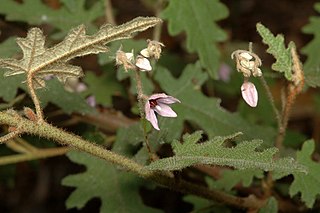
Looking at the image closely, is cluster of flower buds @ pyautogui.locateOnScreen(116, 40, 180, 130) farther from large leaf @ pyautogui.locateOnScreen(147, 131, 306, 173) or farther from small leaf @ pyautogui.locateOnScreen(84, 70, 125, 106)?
small leaf @ pyautogui.locateOnScreen(84, 70, 125, 106)

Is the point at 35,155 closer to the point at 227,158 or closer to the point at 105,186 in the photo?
the point at 105,186

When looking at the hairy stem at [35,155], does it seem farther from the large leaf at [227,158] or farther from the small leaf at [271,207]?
the large leaf at [227,158]

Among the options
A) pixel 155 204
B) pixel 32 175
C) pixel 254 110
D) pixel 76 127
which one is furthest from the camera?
pixel 32 175

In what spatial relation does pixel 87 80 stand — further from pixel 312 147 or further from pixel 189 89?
pixel 312 147

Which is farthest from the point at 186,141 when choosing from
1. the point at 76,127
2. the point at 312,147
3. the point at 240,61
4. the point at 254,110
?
the point at 254,110

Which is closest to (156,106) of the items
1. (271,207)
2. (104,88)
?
(271,207)

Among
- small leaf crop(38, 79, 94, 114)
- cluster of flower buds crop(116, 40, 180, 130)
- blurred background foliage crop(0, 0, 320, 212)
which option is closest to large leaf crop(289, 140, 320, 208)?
blurred background foliage crop(0, 0, 320, 212)
